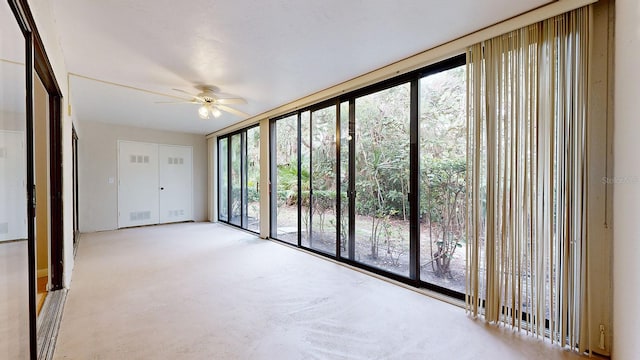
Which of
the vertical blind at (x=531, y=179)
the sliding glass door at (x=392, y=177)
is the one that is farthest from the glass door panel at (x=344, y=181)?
the vertical blind at (x=531, y=179)

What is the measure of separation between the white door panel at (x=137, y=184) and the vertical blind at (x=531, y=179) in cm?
673

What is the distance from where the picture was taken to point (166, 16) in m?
2.09

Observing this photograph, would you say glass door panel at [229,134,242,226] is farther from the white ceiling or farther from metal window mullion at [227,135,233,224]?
the white ceiling

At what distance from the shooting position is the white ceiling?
6.57 ft

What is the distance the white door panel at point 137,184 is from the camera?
623cm

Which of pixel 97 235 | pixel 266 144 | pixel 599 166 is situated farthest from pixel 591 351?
pixel 97 235

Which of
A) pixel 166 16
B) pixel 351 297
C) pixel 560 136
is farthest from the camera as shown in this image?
pixel 351 297

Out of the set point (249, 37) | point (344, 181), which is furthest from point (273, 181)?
point (249, 37)

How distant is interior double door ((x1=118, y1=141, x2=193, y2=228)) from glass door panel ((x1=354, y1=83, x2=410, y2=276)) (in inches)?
207

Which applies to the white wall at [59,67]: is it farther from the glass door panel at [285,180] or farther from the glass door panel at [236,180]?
the glass door panel at [236,180]

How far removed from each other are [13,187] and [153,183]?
566 cm

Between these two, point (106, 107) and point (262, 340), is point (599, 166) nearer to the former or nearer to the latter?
point (262, 340)

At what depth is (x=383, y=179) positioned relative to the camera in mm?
3279

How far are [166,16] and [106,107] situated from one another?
356 cm
